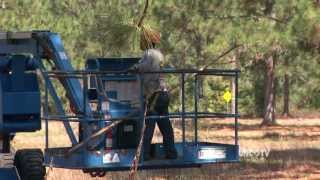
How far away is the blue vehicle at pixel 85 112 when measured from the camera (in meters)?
9.26

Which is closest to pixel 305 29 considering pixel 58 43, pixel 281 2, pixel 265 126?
pixel 281 2

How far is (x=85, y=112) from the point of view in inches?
364

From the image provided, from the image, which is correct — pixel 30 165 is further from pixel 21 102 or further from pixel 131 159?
pixel 131 159

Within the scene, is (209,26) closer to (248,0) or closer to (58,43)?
(248,0)

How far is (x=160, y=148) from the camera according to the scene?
975cm

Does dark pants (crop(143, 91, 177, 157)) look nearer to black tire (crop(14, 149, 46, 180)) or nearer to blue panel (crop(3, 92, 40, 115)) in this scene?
blue panel (crop(3, 92, 40, 115))

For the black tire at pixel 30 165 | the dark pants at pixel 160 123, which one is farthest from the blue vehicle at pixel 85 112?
the dark pants at pixel 160 123

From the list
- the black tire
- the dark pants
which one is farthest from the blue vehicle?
the dark pants

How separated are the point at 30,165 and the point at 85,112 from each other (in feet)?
5.59

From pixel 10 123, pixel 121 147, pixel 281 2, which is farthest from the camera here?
pixel 281 2

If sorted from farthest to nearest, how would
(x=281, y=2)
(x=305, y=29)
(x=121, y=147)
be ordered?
(x=281, y=2) → (x=305, y=29) → (x=121, y=147)

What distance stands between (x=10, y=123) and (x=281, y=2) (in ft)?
37.5

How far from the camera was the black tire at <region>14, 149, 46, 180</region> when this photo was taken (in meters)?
10.5

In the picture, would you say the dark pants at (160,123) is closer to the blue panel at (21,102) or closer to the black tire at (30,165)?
the blue panel at (21,102)
